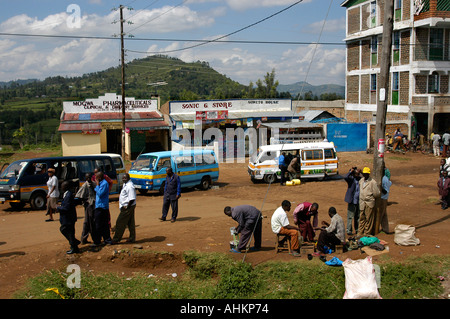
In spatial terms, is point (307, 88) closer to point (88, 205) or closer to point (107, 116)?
point (88, 205)

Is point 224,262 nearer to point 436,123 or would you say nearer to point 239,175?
point 239,175

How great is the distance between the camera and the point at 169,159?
732 inches

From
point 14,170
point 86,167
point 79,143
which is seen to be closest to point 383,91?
point 86,167

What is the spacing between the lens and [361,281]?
700cm

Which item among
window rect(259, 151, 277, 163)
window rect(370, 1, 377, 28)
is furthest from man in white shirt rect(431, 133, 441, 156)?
window rect(259, 151, 277, 163)

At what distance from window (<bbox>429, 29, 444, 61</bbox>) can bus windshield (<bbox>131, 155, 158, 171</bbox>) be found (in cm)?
2240

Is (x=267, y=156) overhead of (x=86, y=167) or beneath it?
overhead

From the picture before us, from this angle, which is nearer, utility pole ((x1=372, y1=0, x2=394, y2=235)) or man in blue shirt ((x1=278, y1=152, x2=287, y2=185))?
utility pole ((x1=372, y1=0, x2=394, y2=235))

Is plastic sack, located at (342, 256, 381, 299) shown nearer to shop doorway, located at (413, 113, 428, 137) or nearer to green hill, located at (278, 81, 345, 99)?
green hill, located at (278, 81, 345, 99)

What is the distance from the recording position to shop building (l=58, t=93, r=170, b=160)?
→ 101ft

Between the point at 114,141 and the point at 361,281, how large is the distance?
31.4m

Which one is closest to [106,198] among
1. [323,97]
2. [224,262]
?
[224,262]
